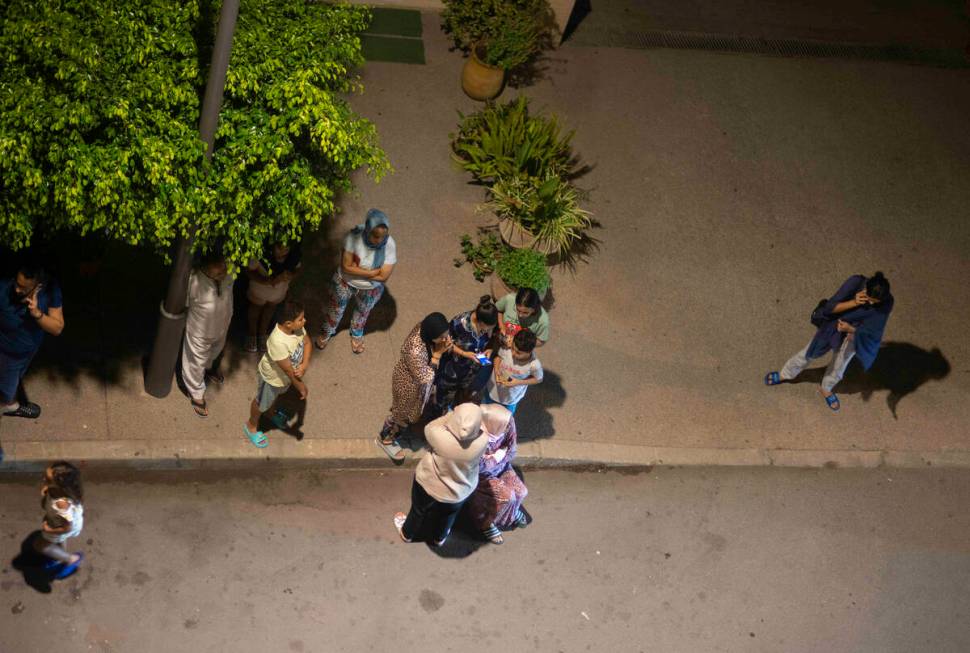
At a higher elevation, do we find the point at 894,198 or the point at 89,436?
the point at 894,198

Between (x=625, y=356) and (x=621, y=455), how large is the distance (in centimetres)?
113

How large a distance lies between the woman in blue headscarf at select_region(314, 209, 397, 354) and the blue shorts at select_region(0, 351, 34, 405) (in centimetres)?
246

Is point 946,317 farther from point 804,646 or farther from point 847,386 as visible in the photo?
point 804,646

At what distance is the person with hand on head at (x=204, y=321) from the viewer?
8148 mm

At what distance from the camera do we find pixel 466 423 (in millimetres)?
7531

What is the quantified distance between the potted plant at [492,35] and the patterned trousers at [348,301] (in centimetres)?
372

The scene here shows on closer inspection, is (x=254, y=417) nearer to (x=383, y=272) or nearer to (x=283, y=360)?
(x=283, y=360)

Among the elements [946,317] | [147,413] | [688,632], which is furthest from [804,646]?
[147,413]

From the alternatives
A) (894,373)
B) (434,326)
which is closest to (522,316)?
(434,326)

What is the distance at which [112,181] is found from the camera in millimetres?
6898

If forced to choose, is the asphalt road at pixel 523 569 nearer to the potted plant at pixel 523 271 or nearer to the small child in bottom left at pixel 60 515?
the small child in bottom left at pixel 60 515

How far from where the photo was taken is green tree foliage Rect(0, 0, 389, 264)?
688cm

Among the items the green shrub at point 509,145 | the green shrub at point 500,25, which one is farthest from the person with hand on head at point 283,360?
the green shrub at point 500,25

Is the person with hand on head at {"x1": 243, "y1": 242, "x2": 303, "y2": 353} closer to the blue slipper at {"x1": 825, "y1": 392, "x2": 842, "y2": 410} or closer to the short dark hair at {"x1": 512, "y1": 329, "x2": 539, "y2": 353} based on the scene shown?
the short dark hair at {"x1": 512, "y1": 329, "x2": 539, "y2": 353}
